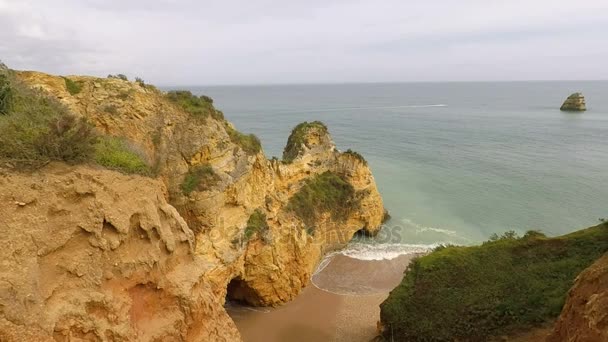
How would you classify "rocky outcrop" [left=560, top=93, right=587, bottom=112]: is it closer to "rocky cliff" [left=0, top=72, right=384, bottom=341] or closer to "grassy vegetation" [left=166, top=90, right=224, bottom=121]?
"rocky cliff" [left=0, top=72, right=384, bottom=341]

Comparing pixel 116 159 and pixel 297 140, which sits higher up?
pixel 116 159

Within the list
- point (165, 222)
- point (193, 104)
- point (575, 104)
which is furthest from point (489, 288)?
point (575, 104)

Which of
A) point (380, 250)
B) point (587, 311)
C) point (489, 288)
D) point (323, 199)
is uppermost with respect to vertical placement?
point (587, 311)

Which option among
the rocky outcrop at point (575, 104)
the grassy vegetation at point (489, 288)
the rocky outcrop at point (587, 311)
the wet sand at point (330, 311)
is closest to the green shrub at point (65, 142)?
the rocky outcrop at point (587, 311)

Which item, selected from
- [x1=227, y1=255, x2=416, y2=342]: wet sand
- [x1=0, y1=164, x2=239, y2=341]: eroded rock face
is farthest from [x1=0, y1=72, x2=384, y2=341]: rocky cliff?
[x1=227, y1=255, x2=416, y2=342]: wet sand

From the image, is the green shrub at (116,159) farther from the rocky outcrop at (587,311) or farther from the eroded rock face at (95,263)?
the rocky outcrop at (587,311)

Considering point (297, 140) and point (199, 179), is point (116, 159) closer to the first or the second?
point (199, 179)
